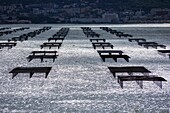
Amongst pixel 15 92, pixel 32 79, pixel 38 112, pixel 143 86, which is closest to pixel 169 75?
pixel 143 86

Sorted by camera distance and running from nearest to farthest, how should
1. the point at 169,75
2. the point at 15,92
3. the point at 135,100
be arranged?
1. the point at 135,100
2. the point at 15,92
3. the point at 169,75

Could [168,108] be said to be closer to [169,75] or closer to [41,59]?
[169,75]

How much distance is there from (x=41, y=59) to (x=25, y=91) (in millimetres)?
20884

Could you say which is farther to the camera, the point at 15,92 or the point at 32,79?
the point at 32,79

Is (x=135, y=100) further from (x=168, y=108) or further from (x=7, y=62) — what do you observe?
(x=7, y=62)

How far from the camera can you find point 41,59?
192ft

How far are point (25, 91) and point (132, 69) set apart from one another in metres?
12.3

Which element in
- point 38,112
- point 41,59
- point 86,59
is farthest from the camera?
point 86,59

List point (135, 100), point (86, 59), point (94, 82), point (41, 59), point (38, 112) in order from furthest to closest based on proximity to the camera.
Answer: point (86, 59), point (41, 59), point (94, 82), point (135, 100), point (38, 112)

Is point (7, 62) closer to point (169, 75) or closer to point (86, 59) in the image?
point (86, 59)

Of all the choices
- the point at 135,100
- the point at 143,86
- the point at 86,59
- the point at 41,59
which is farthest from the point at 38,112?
the point at 86,59

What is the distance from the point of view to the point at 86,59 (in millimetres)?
63250

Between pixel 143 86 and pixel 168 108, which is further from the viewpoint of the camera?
pixel 143 86

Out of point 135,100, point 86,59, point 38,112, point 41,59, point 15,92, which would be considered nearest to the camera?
point 38,112
